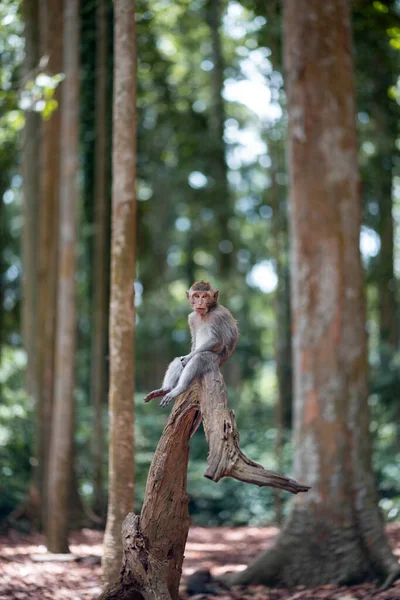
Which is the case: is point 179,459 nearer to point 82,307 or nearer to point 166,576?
point 166,576

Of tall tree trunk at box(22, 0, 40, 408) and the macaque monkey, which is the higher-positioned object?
tall tree trunk at box(22, 0, 40, 408)

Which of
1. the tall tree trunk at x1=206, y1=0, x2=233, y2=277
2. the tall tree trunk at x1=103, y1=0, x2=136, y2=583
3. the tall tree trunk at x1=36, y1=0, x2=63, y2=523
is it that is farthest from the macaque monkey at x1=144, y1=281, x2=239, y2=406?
the tall tree trunk at x1=206, y1=0, x2=233, y2=277

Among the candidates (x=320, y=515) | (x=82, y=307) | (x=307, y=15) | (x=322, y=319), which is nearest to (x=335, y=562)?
(x=320, y=515)

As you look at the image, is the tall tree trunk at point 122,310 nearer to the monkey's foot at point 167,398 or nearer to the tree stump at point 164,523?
the tree stump at point 164,523

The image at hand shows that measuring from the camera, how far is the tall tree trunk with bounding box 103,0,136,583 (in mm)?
6426

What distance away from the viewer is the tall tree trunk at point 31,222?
13320 mm

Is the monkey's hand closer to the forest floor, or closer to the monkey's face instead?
the monkey's face

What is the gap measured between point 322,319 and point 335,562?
2.48 meters

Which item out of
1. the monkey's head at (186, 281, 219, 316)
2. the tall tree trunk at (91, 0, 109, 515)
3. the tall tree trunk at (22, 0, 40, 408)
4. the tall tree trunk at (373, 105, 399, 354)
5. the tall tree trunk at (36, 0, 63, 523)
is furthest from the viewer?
the tall tree trunk at (373, 105, 399, 354)

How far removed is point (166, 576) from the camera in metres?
5.23

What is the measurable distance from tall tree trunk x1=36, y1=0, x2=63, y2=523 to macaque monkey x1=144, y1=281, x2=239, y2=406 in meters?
5.59

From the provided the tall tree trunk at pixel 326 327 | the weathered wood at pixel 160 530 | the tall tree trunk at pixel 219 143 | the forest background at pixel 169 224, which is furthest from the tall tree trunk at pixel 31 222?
the weathered wood at pixel 160 530

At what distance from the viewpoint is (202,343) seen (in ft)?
17.0

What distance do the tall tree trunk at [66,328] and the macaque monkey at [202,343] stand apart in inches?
160
